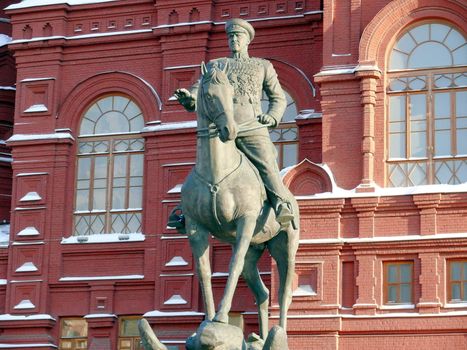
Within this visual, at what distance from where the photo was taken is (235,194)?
15.1 m

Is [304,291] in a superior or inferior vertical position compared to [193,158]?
inferior

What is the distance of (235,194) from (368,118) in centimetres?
1316

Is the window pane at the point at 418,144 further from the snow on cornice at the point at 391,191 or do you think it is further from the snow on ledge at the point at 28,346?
the snow on ledge at the point at 28,346

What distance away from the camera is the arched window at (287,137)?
31.9 metres

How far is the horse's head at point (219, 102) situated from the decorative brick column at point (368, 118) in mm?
12852

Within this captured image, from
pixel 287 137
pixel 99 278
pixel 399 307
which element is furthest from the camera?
pixel 99 278

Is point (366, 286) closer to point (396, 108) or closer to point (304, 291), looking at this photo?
point (304, 291)

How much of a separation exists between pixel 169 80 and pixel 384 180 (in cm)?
733

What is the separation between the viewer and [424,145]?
28.1 metres

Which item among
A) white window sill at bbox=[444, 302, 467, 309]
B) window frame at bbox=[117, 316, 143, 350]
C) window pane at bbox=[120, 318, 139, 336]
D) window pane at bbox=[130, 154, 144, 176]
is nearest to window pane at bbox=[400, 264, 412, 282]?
white window sill at bbox=[444, 302, 467, 309]

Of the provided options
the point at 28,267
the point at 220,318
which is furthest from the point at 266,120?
the point at 28,267

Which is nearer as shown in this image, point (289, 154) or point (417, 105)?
point (417, 105)

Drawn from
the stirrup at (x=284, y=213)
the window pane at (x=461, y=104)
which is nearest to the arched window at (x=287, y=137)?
the window pane at (x=461, y=104)

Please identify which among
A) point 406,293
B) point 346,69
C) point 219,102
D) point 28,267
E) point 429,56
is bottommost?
point 406,293
